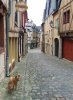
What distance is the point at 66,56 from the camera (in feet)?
80.8

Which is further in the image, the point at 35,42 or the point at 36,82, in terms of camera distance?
the point at 35,42

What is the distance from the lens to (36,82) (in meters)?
11.1

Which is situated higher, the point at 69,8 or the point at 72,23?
the point at 69,8

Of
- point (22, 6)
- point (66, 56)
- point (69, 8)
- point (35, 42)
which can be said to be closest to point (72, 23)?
point (69, 8)

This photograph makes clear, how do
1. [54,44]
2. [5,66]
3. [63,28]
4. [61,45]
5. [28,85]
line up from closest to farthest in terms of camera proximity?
[28,85], [5,66], [63,28], [61,45], [54,44]

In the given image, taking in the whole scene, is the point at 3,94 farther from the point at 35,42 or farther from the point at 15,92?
the point at 35,42

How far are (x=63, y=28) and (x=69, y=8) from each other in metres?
2.67

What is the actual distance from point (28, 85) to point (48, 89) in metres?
1.17

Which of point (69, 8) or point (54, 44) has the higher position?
point (69, 8)

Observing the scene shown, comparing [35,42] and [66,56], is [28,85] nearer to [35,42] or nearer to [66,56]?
[66,56]

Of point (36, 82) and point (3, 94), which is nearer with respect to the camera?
point (3, 94)


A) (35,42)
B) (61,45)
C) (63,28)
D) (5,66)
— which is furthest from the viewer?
(35,42)

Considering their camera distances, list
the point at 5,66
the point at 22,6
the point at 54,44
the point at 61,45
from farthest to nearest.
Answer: the point at 54,44 < the point at 61,45 < the point at 22,6 < the point at 5,66

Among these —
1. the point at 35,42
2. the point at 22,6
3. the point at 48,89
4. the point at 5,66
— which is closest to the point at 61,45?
the point at 22,6
